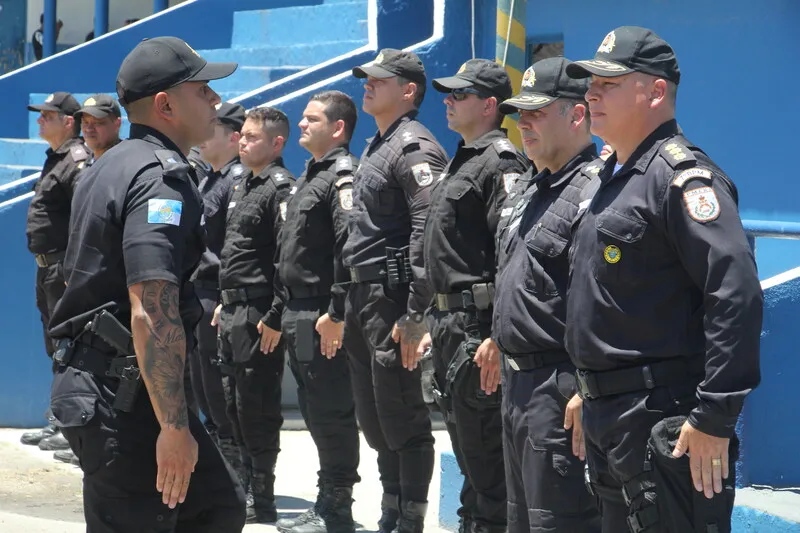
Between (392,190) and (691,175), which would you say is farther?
(392,190)

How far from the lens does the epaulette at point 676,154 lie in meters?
3.62

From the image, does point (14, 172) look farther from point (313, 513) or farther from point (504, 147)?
point (504, 147)

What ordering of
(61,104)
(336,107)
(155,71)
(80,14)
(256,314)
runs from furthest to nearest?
(80,14), (61,104), (256,314), (336,107), (155,71)

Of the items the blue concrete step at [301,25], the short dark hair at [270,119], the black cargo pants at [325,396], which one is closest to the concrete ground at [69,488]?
the black cargo pants at [325,396]

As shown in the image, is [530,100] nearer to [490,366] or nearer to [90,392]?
[490,366]

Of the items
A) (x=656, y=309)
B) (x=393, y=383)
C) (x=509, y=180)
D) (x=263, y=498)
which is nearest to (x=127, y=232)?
(x=656, y=309)

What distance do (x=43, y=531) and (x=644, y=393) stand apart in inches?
160

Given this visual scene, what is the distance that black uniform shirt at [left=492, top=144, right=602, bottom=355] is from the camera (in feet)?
14.7

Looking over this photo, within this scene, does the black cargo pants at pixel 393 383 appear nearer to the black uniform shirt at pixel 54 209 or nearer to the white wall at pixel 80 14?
the black uniform shirt at pixel 54 209

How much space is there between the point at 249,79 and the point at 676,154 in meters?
8.74

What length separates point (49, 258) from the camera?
8.82m

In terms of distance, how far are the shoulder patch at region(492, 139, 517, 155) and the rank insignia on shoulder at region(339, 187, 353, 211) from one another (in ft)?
4.32

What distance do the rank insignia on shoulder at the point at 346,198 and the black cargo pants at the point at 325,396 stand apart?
54 cm

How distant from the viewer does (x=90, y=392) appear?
4.07 metres
